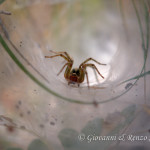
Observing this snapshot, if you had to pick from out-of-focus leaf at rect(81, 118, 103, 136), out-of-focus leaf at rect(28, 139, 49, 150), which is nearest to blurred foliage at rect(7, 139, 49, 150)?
out-of-focus leaf at rect(28, 139, 49, 150)

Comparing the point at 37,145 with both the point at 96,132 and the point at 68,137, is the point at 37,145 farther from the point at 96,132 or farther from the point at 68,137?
the point at 96,132

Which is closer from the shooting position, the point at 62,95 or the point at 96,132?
the point at 96,132

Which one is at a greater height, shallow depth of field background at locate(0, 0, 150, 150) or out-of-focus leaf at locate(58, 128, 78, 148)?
shallow depth of field background at locate(0, 0, 150, 150)

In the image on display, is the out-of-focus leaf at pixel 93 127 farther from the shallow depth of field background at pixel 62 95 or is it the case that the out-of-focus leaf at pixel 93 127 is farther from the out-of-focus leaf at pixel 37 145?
the out-of-focus leaf at pixel 37 145

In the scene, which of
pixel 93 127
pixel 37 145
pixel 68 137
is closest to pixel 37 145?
pixel 37 145

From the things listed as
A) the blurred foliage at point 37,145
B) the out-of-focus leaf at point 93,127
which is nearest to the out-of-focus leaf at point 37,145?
the blurred foliage at point 37,145

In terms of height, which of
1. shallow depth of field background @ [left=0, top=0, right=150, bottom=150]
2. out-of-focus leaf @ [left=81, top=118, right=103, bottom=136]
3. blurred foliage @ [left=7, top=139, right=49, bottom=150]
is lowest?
blurred foliage @ [left=7, top=139, right=49, bottom=150]

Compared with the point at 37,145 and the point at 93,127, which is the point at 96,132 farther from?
the point at 37,145

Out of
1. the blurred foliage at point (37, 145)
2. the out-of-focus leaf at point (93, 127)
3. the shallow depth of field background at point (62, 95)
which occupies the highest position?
the shallow depth of field background at point (62, 95)

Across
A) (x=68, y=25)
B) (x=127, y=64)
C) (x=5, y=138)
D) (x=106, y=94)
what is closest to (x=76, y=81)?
(x=106, y=94)

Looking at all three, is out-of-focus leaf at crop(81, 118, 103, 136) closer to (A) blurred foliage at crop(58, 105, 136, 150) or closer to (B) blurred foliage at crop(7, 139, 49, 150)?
(A) blurred foliage at crop(58, 105, 136, 150)

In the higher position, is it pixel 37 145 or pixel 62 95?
pixel 62 95
